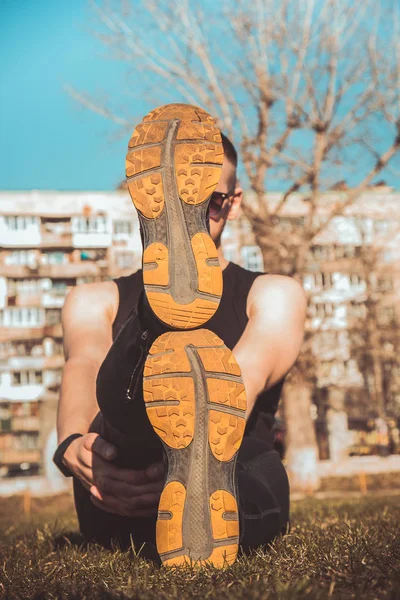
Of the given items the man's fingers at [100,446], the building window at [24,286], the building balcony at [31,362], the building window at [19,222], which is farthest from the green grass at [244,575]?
the building window at [24,286]

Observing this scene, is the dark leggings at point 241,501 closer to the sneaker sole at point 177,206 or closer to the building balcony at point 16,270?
the sneaker sole at point 177,206

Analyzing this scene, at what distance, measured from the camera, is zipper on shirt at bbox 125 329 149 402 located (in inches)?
74.6

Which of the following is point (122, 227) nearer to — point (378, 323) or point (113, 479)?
point (378, 323)

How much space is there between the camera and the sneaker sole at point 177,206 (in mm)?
1910

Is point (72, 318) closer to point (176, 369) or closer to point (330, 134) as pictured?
point (176, 369)

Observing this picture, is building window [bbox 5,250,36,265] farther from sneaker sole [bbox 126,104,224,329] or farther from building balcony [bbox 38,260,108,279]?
sneaker sole [bbox 126,104,224,329]

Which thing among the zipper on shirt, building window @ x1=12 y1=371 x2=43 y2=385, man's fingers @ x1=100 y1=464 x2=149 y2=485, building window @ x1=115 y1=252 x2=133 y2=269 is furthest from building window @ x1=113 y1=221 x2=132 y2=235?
the zipper on shirt

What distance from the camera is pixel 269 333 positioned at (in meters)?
2.49

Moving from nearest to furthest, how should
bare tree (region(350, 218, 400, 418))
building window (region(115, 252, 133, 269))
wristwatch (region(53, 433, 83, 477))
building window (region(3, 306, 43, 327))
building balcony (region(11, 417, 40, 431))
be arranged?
wristwatch (region(53, 433, 83, 477)), building window (region(115, 252, 133, 269)), bare tree (region(350, 218, 400, 418)), building window (region(3, 306, 43, 327)), building balcony (region(11, 417, 40, 431))

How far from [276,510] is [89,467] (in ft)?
1.85

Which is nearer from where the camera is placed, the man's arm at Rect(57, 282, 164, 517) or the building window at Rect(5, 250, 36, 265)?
the man's arm at Rect(57, 282, 164, 517)

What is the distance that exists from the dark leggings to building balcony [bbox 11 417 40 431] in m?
32.1

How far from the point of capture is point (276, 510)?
222 cm

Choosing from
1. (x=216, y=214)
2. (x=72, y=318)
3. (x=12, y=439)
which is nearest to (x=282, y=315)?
(x=216, y=214)
